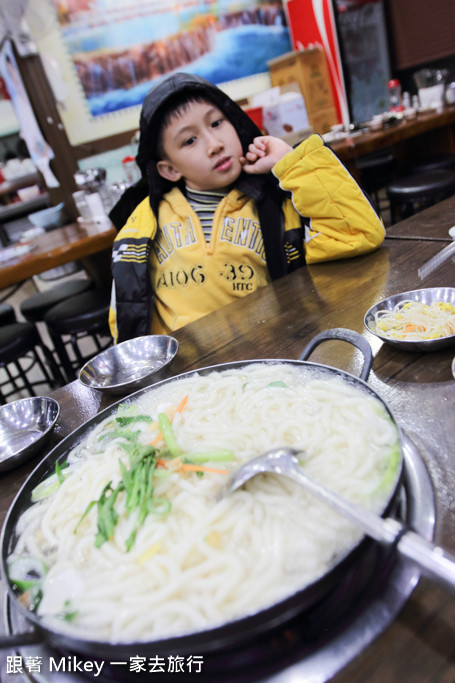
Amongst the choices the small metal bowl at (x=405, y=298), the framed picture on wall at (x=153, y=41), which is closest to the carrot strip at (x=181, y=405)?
the small metal bowl at (x=405, y=298)

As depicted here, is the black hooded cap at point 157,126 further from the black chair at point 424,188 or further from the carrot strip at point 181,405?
the black chair at point 424,188

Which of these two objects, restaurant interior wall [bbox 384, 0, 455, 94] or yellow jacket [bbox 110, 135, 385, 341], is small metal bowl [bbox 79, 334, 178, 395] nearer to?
yellow jacket [bbox 110, 135, 385, 341]

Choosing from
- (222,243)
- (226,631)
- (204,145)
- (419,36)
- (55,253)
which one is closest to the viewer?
(226,631)

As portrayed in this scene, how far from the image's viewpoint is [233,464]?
0.76m

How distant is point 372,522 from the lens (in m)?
0.53

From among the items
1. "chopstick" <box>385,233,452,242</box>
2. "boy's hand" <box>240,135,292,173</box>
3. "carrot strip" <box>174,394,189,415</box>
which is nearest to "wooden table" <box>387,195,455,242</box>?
"chopstick" <box>385,233,452,242</box>

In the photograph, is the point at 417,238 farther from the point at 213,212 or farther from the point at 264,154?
the point at 213,212

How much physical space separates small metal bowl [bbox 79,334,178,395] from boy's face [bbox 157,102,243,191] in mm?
894

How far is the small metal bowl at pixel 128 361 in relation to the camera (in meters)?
1.39

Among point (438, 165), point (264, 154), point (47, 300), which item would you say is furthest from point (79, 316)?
point (438, 165)

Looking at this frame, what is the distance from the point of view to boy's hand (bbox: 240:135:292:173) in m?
1.97

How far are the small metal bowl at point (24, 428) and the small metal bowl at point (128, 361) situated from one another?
0.14 m

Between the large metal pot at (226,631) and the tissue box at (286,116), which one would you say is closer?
the large metal pot at (226,631)

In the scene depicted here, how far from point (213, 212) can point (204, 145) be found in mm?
319
